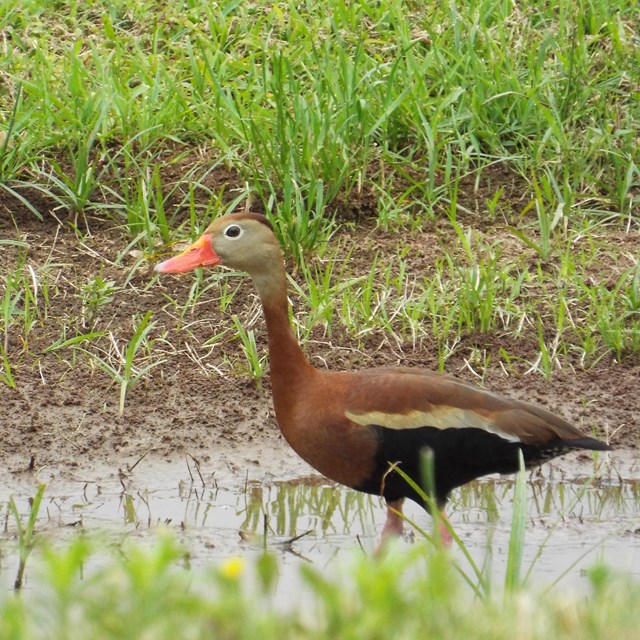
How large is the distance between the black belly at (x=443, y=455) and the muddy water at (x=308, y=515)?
7.9 inches

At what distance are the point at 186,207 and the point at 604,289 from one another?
2.11 metres

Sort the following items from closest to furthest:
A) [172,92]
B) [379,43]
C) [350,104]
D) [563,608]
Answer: [563,608] < [350,104] < [172,92] < [379,43]

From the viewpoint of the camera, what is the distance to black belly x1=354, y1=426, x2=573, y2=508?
15.2 ft

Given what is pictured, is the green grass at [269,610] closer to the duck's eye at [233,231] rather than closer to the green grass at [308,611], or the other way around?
the green grass at [308,611]

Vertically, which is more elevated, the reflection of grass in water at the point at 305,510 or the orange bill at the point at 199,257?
the orange bill at the point at 199,257

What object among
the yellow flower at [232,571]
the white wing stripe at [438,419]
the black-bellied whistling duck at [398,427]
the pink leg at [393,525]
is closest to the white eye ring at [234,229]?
the black-bellied whistling duck at [398,427]

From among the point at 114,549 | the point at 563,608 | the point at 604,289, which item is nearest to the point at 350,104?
the point at 604,289

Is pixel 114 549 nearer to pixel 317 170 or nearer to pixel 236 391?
pixel 236 391

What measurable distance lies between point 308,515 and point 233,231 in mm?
1063

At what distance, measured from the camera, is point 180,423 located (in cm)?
571

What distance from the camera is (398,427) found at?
4.62 meters

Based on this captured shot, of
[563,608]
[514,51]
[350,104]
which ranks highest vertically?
[514,51]

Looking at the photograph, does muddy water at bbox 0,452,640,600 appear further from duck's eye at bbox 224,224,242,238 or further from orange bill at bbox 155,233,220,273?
duck's eye at bbox 224,224,242,238

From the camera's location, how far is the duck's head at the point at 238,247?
506 cm
